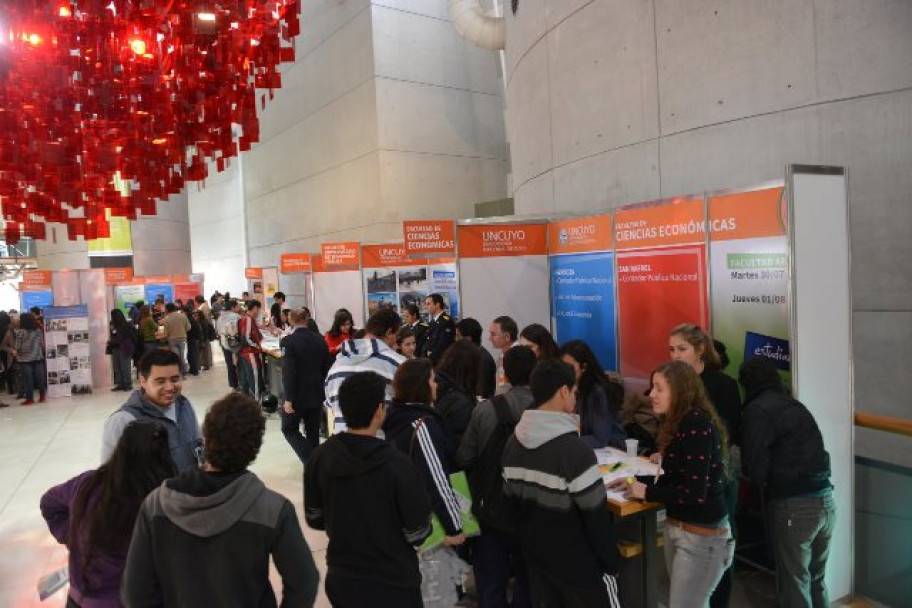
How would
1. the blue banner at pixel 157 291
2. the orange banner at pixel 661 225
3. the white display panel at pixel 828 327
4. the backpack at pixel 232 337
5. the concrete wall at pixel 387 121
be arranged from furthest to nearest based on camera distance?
the blue banner at pixel 157 291, the concrete wall at pixel 387 121, the backpack at pixel 232 337, the orange banner at pixel 661 225, the white display panel at pixel 828 327

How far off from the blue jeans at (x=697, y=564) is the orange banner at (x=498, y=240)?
372cm

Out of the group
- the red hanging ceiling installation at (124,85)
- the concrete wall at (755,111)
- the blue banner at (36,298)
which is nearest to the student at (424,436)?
the red hanging ceiling installation at (124,85)

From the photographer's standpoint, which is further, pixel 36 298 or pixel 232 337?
pixel 36 298

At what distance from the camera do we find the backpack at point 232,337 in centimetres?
938

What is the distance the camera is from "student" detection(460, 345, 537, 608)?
2900 millimetres

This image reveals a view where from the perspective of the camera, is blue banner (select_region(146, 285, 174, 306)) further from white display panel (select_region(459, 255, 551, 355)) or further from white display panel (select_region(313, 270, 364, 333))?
white display panel (select_region(459, 255, 551, 355))

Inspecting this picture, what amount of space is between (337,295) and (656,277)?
303 inches

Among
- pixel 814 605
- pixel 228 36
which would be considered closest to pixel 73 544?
pixel 814 605

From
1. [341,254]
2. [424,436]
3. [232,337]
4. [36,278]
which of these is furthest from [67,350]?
[424,436]

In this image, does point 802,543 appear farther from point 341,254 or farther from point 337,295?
point 337,295

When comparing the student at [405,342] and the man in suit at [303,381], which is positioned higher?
the student at [405,342]

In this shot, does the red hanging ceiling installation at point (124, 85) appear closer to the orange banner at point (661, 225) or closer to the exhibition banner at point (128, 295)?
the orange banner at point (661, 225)

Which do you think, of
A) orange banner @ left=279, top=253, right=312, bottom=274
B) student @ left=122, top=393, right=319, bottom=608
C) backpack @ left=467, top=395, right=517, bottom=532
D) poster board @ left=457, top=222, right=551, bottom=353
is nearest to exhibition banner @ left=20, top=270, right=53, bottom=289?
orange banner @ left=279, top=253, right=312, bottom=274

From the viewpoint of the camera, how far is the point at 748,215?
396 cm
